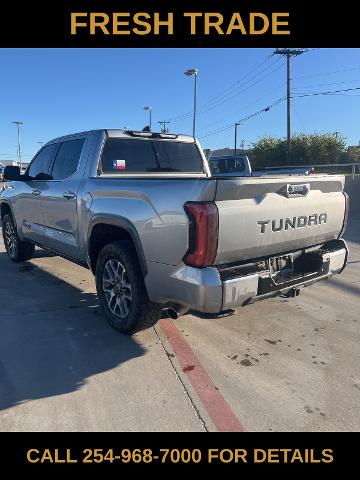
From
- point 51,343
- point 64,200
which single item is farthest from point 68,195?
point 51,343

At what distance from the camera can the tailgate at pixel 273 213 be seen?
8.99 ft

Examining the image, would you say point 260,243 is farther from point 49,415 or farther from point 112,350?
point 49,415

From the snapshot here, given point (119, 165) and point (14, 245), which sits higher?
point (119, 165)

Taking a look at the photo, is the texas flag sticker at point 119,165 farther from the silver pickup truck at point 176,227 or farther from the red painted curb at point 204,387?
the red painted curb at point 204,387

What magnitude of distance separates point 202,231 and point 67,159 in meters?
2.64

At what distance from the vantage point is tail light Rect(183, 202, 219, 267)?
103 inches

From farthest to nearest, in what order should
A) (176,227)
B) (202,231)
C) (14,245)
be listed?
1. (14,245)
2. (176,227)
3. (202,231)

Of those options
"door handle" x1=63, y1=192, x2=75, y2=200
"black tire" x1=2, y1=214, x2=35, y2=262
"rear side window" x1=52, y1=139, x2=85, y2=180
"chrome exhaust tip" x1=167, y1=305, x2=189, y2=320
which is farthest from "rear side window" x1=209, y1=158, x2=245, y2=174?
"chrome exhaust tip" x1=167, y1=305, x2=189, y2=320

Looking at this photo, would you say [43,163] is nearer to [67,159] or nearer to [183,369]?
[67,159]

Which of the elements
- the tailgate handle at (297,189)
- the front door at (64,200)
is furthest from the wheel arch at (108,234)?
the tailgate handle at (297,189)

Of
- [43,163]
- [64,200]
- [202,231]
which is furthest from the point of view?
[43,163]

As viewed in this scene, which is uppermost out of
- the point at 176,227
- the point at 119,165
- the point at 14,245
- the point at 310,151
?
the point at 310,151

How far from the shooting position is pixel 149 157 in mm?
4551

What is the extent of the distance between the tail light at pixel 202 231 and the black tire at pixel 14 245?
14.4ft
